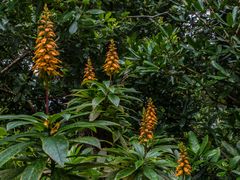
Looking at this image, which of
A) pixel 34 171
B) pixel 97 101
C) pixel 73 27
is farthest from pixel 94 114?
pixel 73 27

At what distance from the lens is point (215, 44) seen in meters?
3.38

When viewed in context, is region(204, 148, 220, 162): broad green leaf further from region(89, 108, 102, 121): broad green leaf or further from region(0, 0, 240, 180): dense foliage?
region(89, 108, 102, 121): broad green leaf

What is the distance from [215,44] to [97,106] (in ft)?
4.50

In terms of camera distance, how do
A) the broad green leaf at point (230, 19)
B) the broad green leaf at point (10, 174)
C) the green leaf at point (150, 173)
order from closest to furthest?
the broad green leaf at point (10, 174), the green leaf at point (150, 173), the broad green leaf at point (230, 19)

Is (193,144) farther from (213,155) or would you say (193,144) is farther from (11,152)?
(11,152)

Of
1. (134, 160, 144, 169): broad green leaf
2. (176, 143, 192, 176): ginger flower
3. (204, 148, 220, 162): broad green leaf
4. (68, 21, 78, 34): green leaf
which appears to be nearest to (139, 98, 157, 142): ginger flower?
(134, 160, 144, 169): broad green leaf

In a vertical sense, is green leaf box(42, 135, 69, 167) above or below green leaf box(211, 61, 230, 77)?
above

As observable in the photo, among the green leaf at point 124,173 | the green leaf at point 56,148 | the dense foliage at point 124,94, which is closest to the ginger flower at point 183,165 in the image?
the dense foliage at point 124,94

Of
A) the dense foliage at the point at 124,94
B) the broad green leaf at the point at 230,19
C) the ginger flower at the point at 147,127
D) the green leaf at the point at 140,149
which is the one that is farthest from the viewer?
the broad green leaf at the point at 230,19

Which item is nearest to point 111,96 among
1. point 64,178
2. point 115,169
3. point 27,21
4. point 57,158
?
point 115,169

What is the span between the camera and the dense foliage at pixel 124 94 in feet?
6.01

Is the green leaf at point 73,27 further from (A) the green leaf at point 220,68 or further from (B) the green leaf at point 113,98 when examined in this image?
(A) the green leaf at point 220,68

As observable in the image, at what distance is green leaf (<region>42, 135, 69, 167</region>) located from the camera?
1.52 metres

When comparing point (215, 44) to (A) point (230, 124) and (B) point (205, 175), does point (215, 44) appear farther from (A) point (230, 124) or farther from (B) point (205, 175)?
(B) point (205, 175)
